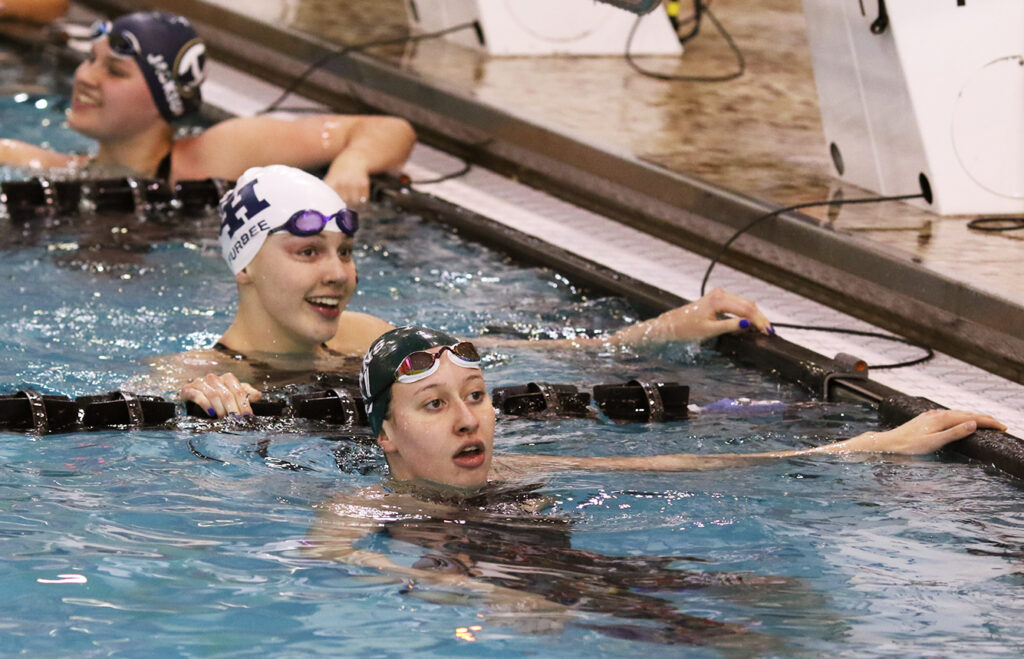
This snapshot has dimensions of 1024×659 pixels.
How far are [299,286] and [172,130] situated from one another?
A: 2321mm

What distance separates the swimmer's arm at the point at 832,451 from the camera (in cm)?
349

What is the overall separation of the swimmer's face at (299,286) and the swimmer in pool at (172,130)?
1745 mm

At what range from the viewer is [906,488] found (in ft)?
11.4

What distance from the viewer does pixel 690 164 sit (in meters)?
5.94

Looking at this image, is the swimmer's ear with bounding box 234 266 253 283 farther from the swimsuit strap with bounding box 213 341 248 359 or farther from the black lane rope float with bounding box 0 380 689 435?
the black lane rope float with bounding box 0 380 689 435

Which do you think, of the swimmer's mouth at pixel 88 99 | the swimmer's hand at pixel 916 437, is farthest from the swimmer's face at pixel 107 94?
the swimmer's hand at pixel 916 437

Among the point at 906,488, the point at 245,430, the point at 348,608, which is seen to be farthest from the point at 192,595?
the point at 906,488

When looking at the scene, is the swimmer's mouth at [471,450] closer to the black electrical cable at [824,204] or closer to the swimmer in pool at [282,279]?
the swimmer in pool at [282,279]

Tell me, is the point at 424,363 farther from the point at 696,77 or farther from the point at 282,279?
the point at 696,77

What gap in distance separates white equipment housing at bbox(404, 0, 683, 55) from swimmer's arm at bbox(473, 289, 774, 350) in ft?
11.1

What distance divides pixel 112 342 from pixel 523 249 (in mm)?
1547

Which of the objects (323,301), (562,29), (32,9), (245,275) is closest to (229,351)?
(245,275)

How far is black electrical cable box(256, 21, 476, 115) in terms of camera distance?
764cm

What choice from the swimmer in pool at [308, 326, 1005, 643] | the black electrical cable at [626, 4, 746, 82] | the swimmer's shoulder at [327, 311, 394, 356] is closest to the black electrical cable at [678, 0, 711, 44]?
the black electrical cable at [626, 4, 746, 82]
